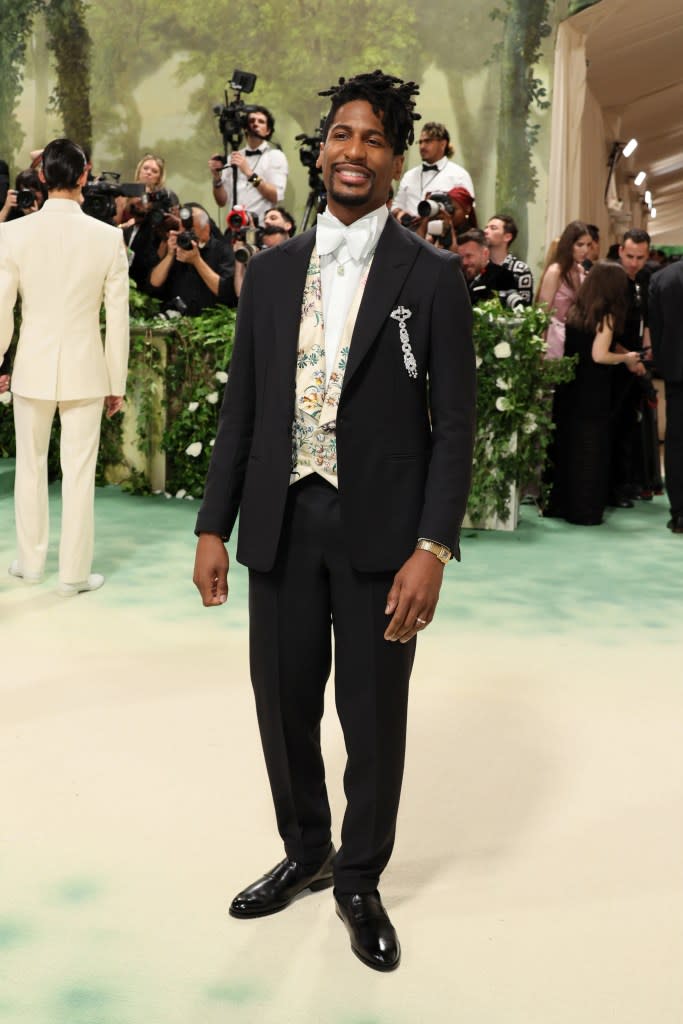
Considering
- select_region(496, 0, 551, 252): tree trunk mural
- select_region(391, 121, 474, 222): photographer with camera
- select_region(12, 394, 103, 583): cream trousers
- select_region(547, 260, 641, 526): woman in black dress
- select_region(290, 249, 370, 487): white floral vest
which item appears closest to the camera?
select_region(290, 249, 370, 487): white floral vest

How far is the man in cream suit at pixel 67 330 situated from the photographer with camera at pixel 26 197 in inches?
95.8

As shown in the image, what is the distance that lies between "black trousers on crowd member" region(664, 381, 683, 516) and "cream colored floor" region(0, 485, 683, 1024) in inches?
84.4

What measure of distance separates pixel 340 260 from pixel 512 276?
5.32 m

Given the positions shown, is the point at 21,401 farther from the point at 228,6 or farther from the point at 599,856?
the point at 228,6

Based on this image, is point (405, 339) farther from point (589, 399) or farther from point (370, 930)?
point (589, 399)

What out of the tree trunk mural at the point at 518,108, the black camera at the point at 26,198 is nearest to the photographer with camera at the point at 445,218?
the black camera at the point at 26,198

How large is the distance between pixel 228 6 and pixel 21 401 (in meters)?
8.24

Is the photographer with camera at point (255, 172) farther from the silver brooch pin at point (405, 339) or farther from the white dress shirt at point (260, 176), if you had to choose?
the silver brooch pin at point (405, 339)

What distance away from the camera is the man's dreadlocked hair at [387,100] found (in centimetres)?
230

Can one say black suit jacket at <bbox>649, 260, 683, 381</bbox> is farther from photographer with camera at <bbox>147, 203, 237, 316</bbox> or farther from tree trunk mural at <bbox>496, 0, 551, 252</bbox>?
tree trunk mural at <bbox>496, 0, 551, 252</bbox>

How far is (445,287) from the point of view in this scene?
7.68ft

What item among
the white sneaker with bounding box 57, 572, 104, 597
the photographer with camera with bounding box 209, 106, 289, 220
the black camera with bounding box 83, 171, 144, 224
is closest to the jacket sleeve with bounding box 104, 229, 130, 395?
the white sneaker with bounding box 57, 572, 104, 597

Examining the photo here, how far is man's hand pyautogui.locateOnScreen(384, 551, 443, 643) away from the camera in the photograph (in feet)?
7.52

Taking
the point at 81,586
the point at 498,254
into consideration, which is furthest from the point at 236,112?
the point at 81,586
